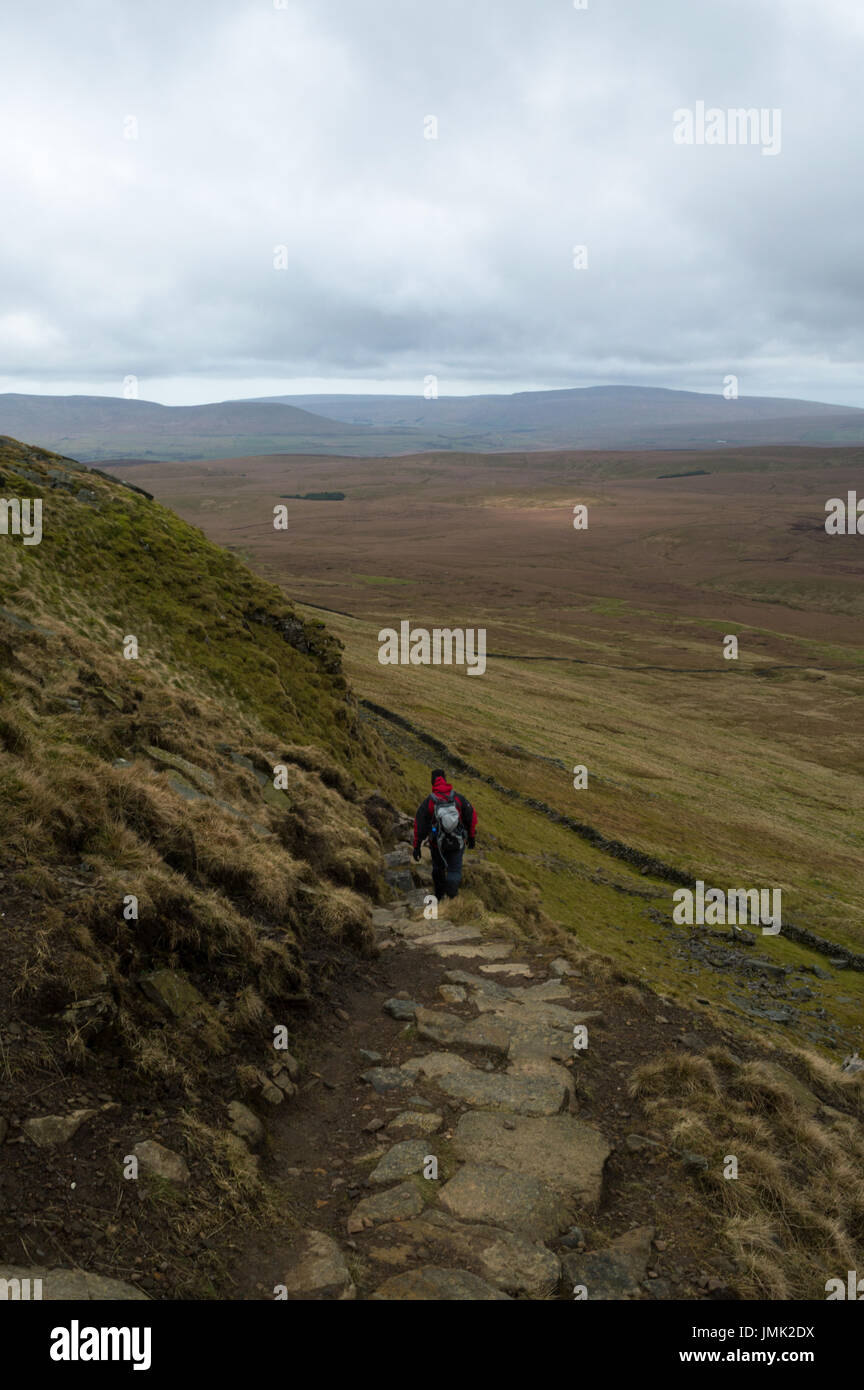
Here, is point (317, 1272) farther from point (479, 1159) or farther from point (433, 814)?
point (433, 814)

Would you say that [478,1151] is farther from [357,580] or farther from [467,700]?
[357,580]

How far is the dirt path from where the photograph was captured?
6.93 metres

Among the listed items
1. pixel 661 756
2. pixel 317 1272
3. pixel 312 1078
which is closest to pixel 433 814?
pixel 312 1078

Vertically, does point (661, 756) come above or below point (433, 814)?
below

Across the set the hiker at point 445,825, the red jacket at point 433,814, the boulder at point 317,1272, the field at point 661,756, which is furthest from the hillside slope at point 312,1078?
the field at point 661,756

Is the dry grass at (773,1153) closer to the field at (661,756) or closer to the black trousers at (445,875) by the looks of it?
the black trousers at (445,875)

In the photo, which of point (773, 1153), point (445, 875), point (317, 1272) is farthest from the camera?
point (445, 875)

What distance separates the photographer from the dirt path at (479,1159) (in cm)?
693

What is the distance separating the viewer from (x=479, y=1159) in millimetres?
8422

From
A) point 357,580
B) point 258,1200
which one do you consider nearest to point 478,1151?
point 258,1200

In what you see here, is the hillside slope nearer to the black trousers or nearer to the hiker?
the black trousers

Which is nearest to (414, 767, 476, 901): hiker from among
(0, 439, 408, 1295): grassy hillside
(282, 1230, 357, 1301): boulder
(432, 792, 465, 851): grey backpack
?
(432, 792, 465, 851): grey backpack

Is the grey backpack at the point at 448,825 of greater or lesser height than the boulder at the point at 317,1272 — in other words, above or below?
above
